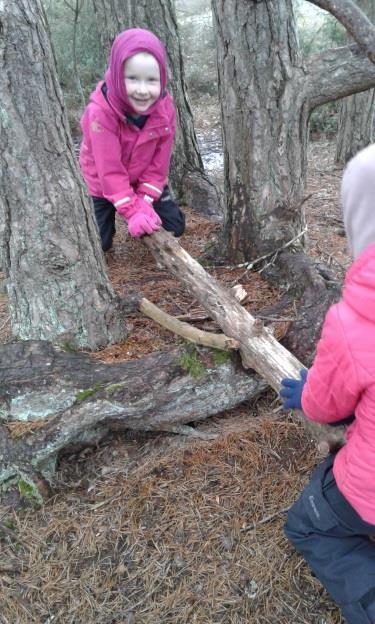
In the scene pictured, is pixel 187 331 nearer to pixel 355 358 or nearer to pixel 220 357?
pixel 220 357

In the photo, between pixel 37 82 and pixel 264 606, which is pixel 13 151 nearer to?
pixel 37 82

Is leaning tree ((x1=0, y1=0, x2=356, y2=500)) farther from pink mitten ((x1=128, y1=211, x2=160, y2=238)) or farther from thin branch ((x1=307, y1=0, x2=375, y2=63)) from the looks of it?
thin branch ((x1=307, y1=0, x2=375, y2=63))

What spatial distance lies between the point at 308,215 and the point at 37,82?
334 cm

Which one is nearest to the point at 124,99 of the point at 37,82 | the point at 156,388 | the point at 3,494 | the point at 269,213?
the point at 37,82

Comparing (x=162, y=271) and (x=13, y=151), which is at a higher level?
(x=13, y=151)

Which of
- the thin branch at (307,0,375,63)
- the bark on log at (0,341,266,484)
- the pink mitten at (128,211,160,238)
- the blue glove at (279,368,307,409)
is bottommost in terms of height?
the bark on log at (0,341,266,484)

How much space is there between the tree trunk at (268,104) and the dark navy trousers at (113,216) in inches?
25.5

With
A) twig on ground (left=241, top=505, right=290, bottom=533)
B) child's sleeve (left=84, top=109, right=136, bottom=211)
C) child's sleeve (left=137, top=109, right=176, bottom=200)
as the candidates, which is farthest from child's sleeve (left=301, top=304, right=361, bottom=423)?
child's sleeve (left=137, top=109, right=176, bottom=200)

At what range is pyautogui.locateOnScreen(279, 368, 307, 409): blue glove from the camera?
6.75 feet

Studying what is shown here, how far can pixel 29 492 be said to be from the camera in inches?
91.7

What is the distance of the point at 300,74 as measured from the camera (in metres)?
2.73

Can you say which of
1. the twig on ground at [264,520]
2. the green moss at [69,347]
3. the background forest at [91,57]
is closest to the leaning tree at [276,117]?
the twig on ground at [264,520]

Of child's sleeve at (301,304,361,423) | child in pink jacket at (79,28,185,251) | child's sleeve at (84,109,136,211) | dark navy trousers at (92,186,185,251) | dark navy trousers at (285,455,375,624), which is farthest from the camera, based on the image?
dark navy trousers at (92,186,185,251)

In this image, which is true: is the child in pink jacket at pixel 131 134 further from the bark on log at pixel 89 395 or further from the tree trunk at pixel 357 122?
the tree trunk at pixel 357 122
